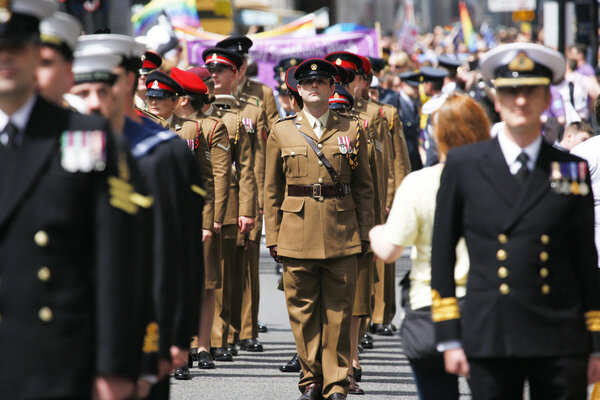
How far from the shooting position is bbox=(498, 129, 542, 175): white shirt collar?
189 inches

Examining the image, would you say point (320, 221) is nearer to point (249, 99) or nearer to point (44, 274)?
point (249, 99)

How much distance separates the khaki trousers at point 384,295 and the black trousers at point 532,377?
6832 millimetres

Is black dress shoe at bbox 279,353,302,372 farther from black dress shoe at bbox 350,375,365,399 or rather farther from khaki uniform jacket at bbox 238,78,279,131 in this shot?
khaki uniform jacket at bbox 238,78,279,131

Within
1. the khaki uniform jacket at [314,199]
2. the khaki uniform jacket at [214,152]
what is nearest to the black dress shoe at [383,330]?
the khaki uniform jacket at [214,152]

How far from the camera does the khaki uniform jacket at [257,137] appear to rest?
36.3ft

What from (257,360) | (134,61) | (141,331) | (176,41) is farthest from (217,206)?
(176,41)

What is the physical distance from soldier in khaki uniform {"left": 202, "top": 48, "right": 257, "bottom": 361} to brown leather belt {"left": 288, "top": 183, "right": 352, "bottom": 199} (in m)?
1.89

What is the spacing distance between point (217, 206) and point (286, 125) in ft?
5.17

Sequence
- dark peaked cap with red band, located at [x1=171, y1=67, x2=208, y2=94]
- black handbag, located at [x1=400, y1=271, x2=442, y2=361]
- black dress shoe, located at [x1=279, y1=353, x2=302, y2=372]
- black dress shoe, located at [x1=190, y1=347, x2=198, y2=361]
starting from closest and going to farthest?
black handbag, located at [x1=400, y1=271, x2=442, y2=361] → dark peaked cap with red band, located at [x1=171, y1=67, x2=208, y2=94] → black dress shoe, located at [x1=279, y1=353, x2=302, y2=372] → black dress shoe, located at [x1=190, y1=347, x2=198, y2=361]

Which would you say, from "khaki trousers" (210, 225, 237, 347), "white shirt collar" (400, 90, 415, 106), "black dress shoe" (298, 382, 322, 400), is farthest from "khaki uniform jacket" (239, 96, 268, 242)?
"white shirt collar" (400, 90, 415, 106)

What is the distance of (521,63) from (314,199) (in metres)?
3.70

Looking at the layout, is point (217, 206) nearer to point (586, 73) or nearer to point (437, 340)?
point (437, 340)

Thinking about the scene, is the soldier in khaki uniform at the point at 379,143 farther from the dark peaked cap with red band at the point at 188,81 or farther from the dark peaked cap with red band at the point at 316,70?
the dark peaked cap with red band at the point at 316,70

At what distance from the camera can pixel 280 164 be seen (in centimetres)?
864
